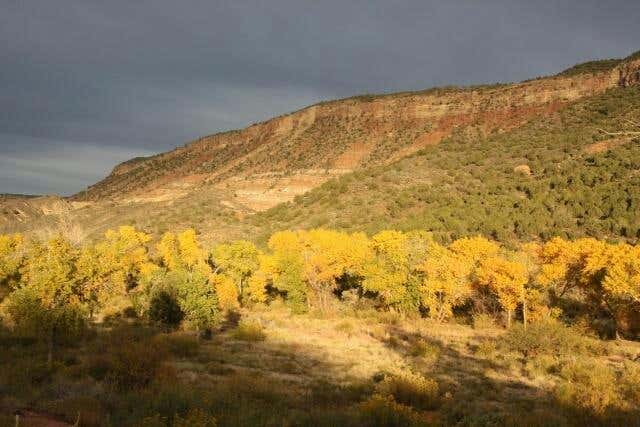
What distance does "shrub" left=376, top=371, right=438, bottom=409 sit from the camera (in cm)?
1462

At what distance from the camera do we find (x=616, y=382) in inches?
676

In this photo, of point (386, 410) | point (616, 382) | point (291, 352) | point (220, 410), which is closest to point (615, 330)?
point (616, 382)

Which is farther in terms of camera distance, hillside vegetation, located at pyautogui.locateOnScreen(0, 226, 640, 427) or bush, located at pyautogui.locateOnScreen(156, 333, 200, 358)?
bush, located at pyautogui.locateOnScreen(156, 333, 200, 358)

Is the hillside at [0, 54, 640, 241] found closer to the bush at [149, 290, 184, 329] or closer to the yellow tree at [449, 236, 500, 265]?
the bush at [149, 290, 184, 329]

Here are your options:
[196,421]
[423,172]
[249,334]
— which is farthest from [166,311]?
[423,172]

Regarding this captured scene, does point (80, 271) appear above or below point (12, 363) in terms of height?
above

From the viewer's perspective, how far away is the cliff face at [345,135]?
90312 millimetres

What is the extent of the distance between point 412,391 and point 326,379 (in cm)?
442

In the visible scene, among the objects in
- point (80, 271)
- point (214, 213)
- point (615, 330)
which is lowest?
point (615, 330)

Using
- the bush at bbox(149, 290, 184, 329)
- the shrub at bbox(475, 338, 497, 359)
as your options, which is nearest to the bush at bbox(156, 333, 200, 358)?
the bush at bbox(149, 290, 184, 329)

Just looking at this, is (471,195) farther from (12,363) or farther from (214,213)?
(12,363)

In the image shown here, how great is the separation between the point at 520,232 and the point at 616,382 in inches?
1353

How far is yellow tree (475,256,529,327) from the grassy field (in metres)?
2.66

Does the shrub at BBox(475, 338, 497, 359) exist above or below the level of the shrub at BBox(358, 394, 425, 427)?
below
